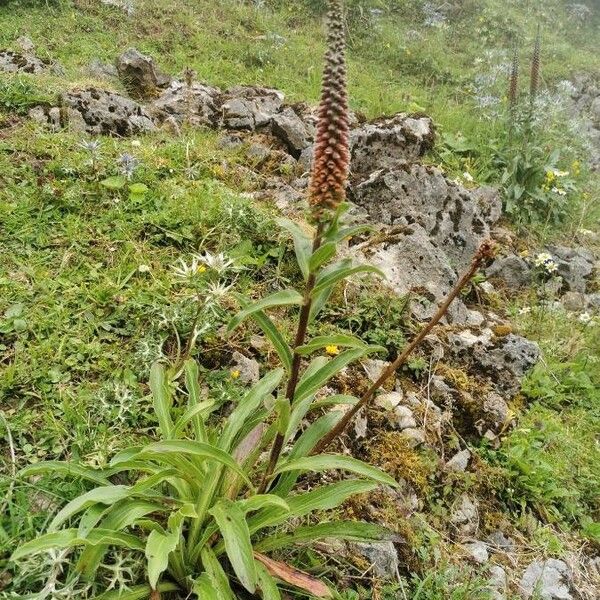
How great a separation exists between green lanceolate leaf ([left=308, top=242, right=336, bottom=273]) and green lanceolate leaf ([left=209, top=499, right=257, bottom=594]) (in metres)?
1.07

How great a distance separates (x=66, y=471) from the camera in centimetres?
257

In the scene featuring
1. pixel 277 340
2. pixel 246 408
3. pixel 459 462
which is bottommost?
pixel 459 462

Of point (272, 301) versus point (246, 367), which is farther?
point (246, 367)

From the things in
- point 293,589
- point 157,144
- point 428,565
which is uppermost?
point 157,144

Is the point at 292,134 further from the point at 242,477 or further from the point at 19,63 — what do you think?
the point at 242,477

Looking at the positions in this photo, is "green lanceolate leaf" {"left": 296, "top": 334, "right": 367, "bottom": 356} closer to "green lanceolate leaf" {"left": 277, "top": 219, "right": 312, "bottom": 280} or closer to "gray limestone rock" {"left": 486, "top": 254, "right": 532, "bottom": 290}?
"green lanceolate leaf" {"left": 277, "top": 219, "right": 312, "bottom": 280}

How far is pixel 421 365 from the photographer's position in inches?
169

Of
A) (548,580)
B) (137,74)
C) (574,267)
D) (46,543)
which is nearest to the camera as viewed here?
(46,543)

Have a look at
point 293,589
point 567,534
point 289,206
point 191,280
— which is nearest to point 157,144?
point 289,206

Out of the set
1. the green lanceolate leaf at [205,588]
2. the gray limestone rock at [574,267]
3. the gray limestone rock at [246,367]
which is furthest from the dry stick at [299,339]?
the gray limestone rock at [574,267]

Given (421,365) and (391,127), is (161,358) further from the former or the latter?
(391,127)

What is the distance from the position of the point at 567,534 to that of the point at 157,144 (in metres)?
4.86

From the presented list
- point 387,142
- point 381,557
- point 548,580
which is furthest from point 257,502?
point 387,142

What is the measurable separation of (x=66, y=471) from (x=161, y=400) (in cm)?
53
